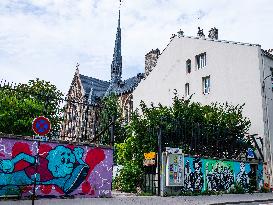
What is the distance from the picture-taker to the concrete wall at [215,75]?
24.5 meters

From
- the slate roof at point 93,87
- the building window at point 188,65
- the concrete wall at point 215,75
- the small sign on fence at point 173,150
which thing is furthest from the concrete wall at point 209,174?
the slate roof at point 93,87

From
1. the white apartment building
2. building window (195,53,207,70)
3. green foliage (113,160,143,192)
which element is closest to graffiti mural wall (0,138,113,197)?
green foliage (113,160,143,192)

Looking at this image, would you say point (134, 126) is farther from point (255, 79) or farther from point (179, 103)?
point (255, 79)

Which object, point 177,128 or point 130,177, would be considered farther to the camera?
point 177,128

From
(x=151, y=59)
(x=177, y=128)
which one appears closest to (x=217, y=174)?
(x=177, y=128)

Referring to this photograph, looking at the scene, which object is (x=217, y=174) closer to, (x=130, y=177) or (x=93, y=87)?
(x=130, y=177)

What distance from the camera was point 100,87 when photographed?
64750mm

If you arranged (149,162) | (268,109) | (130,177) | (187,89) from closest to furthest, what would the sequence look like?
(149,162), (130,177), (268,109), (187,89)

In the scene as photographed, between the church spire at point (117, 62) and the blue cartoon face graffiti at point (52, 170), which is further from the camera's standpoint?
the church spire at point (117, 62)

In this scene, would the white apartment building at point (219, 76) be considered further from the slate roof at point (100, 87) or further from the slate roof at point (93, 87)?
the slate roof at point (93, 87)

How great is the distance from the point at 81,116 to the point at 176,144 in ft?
21.3

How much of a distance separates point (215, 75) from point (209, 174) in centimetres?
1099

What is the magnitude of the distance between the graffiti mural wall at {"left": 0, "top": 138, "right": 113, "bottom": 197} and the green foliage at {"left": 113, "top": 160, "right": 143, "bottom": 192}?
343cm

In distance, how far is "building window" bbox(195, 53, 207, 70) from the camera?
96.0 feet
